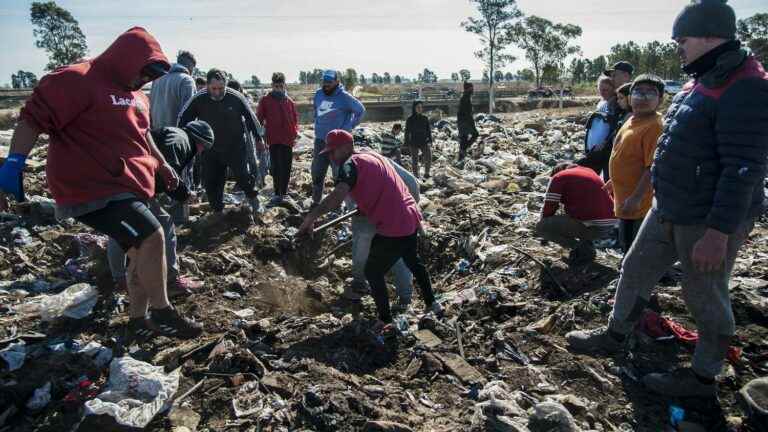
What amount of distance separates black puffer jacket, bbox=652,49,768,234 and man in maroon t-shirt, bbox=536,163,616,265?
6.63 ft

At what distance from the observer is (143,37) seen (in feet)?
9.05

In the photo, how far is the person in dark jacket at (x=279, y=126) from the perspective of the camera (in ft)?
21.0

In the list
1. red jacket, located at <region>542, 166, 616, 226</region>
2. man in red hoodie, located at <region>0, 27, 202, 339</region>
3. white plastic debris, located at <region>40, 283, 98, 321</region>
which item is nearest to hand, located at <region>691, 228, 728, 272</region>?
red jacket, located at <region>542, 166, 616, 226</region>

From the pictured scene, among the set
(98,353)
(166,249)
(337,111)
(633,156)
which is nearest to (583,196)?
(633,156)

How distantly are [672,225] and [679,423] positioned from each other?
3.20 feet

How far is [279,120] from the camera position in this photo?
6.36 metres

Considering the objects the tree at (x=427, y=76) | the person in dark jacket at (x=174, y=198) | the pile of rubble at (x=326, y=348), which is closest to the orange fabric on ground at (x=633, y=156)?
the pile of rubble at (x=326, y=348)

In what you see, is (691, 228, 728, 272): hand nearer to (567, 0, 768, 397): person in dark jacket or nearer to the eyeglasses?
(567, 0, 768, 397): person in dark jacket

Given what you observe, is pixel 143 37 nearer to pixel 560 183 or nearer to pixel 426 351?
pixel 426 351

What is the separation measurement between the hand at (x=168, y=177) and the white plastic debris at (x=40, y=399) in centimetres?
136

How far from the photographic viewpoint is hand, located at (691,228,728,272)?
2.09 meters

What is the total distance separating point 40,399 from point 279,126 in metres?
4.43

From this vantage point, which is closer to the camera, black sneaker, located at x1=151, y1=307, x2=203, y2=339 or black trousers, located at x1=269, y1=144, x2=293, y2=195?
black sneaker, located at x1=151, y1=307, x2=203, y2=339

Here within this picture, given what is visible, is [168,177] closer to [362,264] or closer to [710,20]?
[362,264]
